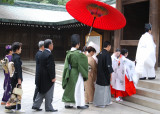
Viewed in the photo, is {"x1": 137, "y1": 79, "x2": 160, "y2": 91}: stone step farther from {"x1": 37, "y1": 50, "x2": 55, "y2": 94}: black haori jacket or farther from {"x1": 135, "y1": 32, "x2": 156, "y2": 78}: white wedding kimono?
{"x1": 37, "y1": 50, "x2": 55, "y2": 94}: black haori jacket

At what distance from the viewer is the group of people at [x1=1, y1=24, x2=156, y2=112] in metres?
4.97

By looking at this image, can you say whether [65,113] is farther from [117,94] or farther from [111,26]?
[111,26]

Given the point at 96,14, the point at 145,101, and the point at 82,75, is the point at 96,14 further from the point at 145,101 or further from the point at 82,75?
the point at 145,101

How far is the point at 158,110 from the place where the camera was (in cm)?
525

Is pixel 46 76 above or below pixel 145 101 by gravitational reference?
above

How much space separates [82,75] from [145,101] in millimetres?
1823

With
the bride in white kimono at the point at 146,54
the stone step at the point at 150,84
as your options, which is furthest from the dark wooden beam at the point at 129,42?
the stone step at the point at 150,84

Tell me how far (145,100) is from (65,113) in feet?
7.02

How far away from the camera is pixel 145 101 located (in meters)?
5.62

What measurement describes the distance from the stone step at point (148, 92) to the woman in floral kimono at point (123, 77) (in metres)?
0.28

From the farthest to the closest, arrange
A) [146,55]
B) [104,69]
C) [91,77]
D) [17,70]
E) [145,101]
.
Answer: [146,55]
[91,77]
[145,101]
[104,69]
[17,70]

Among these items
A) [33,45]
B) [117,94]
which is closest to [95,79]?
[117,94]

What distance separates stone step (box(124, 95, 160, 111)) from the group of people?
0.17m

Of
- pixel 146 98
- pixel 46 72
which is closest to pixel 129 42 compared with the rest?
pixel 146 98
